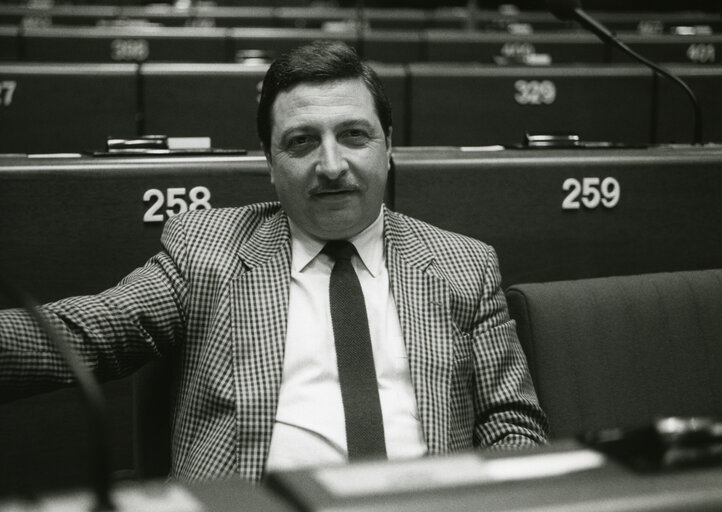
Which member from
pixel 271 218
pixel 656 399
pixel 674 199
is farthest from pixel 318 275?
pixel 674 199

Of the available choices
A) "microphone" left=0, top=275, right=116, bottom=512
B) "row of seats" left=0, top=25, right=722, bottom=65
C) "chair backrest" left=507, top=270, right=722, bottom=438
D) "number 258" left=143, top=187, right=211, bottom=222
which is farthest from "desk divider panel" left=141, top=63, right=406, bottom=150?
"microphone" left=0, top=275, right=116, bottom=512

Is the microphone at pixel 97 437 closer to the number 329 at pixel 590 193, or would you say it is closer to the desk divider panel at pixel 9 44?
the number 329 at pixel 590 193

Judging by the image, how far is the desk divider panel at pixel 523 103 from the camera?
10.9 ft

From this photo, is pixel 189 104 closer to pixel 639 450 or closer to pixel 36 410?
pixel 36 410

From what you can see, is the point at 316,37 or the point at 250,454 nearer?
the point at 250,454

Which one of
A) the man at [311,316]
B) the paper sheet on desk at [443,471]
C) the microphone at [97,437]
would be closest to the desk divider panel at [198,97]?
the man at [311,316]

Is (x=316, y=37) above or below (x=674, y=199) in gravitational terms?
above

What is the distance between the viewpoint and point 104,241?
5.82ft

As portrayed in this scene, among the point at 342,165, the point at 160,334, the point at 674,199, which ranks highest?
the point at 342,165

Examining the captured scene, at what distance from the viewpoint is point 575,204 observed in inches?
79.0

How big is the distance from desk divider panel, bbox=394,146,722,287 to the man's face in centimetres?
27

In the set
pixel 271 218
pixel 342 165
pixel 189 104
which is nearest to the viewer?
pixel 342 165

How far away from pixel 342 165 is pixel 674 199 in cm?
91

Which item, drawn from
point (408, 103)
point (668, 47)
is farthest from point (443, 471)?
point (668, 47)
